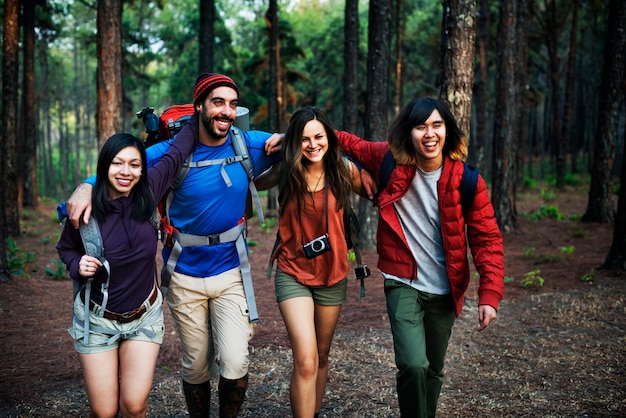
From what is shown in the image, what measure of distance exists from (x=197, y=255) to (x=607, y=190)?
45.7 ft

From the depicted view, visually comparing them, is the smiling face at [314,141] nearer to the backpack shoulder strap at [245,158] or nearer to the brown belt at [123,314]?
the backpack shoulder strap at [245,158]

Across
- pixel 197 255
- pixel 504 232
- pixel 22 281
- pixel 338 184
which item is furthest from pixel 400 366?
pixel 504 232

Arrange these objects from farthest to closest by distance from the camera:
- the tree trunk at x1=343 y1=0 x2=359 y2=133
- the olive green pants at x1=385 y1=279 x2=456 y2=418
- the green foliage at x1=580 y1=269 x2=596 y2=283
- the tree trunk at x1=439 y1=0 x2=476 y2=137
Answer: the tree trunk at x1=343 y1=0 x2=359 y2=133
the green foliage at x1=580 y1=269 x2=596 y2=283
the tree trunk at x1=439 y1=0 x2=476 y2=137
the olive green pants at x1=385 y1=279 x2=456 y2=418

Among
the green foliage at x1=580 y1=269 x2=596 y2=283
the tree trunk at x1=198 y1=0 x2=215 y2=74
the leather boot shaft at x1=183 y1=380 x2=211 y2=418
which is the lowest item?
the leather boot shaft at x1=183 y1=380 x2=211 y2=418

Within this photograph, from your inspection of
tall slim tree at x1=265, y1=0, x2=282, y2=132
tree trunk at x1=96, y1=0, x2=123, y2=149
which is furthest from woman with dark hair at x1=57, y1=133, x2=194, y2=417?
tall slim tree at x1=265, y1=0, x2=282, y2=132

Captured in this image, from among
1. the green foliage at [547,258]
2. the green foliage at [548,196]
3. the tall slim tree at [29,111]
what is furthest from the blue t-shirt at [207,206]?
the green foliage at [548,196]

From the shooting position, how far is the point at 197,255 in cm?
398

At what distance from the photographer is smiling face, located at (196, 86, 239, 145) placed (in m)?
3.94

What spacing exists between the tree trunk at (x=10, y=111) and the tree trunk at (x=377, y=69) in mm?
7488

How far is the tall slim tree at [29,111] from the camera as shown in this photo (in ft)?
61.0

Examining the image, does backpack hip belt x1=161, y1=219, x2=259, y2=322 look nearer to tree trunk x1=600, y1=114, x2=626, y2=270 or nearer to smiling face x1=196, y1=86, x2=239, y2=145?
smiling face x1=196, y1=86, x2=239, y2=145

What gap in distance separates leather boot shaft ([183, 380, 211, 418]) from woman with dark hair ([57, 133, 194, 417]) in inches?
30.7

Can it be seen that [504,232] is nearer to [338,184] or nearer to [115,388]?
[338,184]

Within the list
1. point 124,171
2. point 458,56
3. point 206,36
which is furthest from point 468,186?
point 206,36
